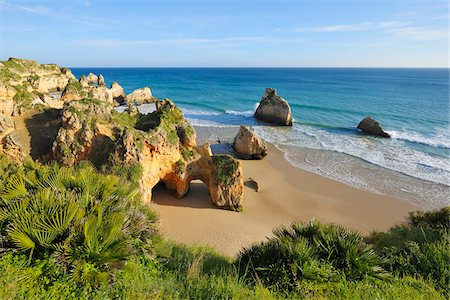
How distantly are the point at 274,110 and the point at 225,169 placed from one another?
25540 millimetres

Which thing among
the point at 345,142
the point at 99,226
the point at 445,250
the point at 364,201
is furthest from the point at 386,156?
the point at 99,226

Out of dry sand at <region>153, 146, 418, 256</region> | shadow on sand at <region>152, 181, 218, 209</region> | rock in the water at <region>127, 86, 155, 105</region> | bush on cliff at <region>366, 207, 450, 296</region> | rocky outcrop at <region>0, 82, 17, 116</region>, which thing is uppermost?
rock in the water at <region>127, 86, 155, 105</region>

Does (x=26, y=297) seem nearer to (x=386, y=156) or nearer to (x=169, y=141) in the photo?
(x=169, y=141)

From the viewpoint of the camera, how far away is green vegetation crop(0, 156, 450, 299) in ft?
15.6

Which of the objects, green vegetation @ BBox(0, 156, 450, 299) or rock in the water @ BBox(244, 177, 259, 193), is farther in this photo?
rock in the water @ BBox(244, 177, 259, 193)

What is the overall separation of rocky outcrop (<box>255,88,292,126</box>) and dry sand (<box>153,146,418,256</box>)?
713 inches

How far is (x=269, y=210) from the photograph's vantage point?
15883 millimetres

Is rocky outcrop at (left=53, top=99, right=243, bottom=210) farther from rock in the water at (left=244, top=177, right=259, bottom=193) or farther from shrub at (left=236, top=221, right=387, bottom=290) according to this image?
shrub at (left=236, top=221, right=387, bottom=290)

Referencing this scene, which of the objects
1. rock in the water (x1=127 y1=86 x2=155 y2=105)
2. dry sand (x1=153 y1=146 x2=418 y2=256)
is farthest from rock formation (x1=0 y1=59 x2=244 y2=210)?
rock in the water (x1=127 y1=86 x2=155 y2=105)

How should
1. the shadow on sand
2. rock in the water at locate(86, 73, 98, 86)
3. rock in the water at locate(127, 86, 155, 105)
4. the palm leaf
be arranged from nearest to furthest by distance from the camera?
1. the palm leaf
2. the shadow on sand
3. rock in the water at locate(127, 86, 155, 105)
4. rock in the water at locate(86, 73, 98, 86)

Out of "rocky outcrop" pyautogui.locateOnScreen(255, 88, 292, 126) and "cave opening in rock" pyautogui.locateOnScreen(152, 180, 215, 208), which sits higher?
"rocky outcrop" pyautogui.locateOnScreen(255, 88, 292, 126)

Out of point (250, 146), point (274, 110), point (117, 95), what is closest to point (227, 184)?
point (250, 146)

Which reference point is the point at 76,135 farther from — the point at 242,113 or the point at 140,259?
the point at 242,113

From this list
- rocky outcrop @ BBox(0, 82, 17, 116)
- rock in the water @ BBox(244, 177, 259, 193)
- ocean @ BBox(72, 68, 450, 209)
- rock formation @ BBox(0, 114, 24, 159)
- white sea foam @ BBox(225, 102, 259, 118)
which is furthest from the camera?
white sea foam @ BBox(225, 102, 259, 118)
